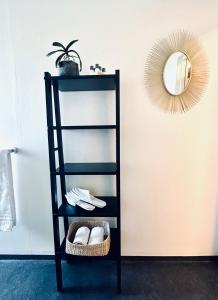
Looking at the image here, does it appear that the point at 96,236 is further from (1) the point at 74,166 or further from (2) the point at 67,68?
(2) the point at 67,68

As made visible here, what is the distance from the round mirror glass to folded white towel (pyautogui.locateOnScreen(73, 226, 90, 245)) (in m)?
1.22

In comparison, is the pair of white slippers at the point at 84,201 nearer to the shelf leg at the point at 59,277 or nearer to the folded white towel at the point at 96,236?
the folded white towel at the point at 96,236

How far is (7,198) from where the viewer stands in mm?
1576

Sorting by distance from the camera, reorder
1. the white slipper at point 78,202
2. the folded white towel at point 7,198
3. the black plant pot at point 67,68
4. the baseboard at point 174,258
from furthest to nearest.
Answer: the baseboard at point 174,258 → the folded white towel at point 7,198 → the white slipper at point 78,202 → the black plant pot at point 67,68

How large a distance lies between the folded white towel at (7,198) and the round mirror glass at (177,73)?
1.34 metres

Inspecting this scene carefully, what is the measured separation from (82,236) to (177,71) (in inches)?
54.3

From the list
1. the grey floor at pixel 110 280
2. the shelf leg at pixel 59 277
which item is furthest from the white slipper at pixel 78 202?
the grey floor at pixel 110 280

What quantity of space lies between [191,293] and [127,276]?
0.47m

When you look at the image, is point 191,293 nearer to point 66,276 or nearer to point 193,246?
point 193,246

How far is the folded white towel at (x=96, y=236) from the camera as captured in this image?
1412 mm

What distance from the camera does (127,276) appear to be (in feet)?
5.22

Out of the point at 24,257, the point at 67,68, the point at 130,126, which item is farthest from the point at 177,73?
the point at 24,257

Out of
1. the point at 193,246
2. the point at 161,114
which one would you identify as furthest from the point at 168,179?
the point at 193,246

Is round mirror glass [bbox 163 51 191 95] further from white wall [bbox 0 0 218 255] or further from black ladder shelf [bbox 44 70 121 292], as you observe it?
black ladder shelf [bbox 44 70 121 292]
